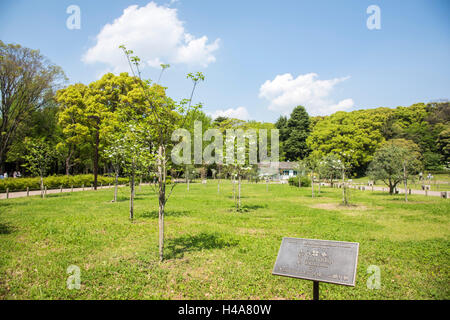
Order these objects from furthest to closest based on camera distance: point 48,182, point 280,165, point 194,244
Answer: point 280,165 < point 48,182 < point 194,244

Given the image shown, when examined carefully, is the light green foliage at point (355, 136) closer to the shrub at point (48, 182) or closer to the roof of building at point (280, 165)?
the roof of building at point (280, 165)

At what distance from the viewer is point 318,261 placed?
453cm

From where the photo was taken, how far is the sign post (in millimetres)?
4234

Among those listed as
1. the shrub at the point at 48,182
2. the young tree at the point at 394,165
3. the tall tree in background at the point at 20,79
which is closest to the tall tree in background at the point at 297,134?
the young tree at the point at 394,165

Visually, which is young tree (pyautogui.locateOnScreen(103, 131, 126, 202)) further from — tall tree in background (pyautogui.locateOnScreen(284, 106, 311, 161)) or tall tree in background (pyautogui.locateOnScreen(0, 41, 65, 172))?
tall tree in background (pyautogui.locateOnScreen(284, 106, 311, 161))

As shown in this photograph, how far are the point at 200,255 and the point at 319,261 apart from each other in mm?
4089

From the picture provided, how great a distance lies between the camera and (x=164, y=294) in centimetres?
537

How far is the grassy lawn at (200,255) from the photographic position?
5.57 meters

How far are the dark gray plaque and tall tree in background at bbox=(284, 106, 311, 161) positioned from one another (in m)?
65.6

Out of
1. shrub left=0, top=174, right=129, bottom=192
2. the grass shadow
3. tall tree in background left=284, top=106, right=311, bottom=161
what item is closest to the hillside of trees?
tall tree in background left=284, top=106, right=311, bottom=161

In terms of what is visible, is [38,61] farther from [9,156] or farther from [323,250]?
[323,250]

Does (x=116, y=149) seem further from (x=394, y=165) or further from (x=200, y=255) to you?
(x=394, y=165)

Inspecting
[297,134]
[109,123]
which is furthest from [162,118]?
[297,134]

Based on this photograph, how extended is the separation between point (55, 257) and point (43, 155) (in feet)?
A: 62.1
